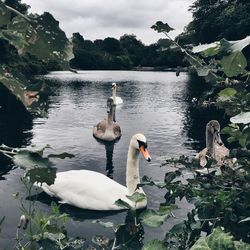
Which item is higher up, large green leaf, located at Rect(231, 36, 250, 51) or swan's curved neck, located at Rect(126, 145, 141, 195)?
large green leaf, located at Rect(231, 36, 250, 51)

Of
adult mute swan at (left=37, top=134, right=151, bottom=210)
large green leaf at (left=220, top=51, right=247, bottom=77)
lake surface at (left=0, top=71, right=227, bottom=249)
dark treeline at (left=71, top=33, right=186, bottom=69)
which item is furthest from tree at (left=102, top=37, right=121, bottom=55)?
large green leaf at (left=220, top=51, right=247, bottom=77)

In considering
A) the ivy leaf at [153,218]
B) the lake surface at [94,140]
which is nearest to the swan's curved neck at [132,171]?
the lake surface at [94,140]

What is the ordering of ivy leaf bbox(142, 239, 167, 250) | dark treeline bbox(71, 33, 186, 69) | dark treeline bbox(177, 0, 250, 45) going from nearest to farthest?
ivy leaf bbox(142, 239, 167, 250) → dark treeline bbox(177, 0, 250, 45) → dark treeline bbox(71, 33, 186, 69)

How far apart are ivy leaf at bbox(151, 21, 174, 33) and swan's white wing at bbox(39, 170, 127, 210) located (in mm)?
6257

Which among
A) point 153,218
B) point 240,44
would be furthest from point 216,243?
point 153,218

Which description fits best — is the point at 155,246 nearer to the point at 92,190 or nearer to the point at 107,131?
the point at 92,190

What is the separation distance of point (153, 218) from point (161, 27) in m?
0.80

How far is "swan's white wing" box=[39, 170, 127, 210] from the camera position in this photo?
817cm

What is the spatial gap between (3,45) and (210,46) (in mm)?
675

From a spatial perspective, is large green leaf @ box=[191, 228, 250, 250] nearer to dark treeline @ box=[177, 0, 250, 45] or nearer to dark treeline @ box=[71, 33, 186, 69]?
dark treeline @ box=[177, 0, 250, 45]

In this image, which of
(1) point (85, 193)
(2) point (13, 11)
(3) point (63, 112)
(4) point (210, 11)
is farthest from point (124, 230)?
(4) point (210, 11)

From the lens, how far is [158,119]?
21031 mm

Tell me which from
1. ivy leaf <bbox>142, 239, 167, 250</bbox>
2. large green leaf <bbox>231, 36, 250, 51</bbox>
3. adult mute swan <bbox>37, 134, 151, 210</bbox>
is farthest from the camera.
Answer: adult mute swan <bbox>37, 134, 151, 210</bbox>

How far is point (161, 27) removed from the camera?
1947 mm
